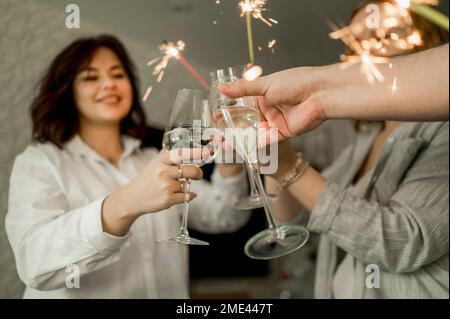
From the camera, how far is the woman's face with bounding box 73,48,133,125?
0.94 m

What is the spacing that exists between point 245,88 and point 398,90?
0.21 m

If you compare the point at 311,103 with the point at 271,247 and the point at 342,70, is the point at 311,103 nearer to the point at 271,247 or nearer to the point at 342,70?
the point at 342,70

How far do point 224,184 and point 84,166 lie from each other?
417 mm

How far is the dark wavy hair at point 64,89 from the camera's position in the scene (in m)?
0.92

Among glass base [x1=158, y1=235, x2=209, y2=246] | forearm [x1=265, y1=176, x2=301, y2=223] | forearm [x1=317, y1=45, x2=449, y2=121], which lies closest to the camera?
forearm [x1=317, y1=45, x2=449, y2=121]

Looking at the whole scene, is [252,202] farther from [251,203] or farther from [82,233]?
[82,233]

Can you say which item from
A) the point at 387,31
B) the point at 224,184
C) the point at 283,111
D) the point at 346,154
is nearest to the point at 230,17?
the point at 283,111

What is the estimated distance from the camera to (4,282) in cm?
82

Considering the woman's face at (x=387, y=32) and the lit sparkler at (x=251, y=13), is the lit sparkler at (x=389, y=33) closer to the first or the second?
the woman's face at (x=387, y=32)

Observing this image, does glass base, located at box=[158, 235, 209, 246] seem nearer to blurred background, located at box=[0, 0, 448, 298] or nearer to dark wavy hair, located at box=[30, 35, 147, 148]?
blurred background, located at box=[0, 0, 448, 298]

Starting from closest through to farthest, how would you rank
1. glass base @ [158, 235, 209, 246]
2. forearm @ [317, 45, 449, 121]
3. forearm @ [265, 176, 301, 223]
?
forearm @ [317, 45, 449, 121]
glass base @ [158, 235, 209, 246]
forearm @ [265, 176, 301, 223]

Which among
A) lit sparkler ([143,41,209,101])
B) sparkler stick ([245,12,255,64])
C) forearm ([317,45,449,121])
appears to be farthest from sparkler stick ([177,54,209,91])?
forearm ([317,45,449,121])

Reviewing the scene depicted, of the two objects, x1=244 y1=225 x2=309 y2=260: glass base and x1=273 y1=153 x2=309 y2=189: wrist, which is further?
x1=273 y1=153 x2=309 y2=189: wrist
